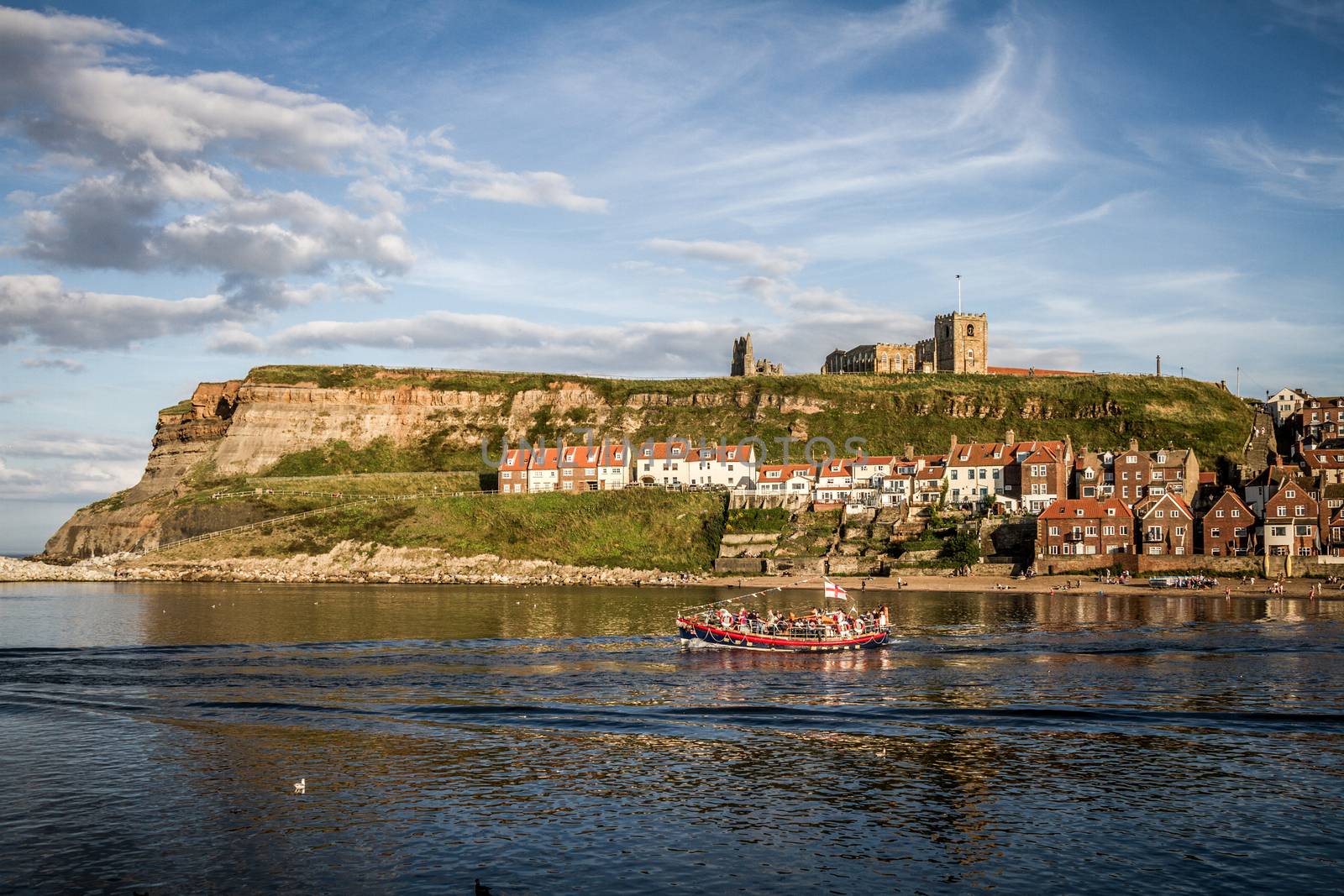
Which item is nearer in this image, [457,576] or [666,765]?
[666,765]

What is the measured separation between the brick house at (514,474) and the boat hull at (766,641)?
314 ft

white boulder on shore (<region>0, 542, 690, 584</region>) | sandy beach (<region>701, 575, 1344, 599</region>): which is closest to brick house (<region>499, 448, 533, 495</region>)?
white boulder on shore (<region>0, 542, 690, 584</region>)

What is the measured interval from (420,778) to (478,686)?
1549 centimetres

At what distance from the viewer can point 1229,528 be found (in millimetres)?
108062

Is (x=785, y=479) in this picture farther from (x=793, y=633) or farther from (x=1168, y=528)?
(x=793, y=633)

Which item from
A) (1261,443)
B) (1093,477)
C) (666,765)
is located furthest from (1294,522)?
(666,765)

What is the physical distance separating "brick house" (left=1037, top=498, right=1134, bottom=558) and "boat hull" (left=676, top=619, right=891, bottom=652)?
57999 mm

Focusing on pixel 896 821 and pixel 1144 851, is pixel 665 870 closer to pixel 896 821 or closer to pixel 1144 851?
pixel 896 821

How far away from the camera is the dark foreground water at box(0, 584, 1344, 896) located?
25172 mm

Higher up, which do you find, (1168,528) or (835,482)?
(835,482)

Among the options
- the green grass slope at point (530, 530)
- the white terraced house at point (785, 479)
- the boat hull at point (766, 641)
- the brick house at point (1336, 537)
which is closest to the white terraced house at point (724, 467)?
the white terraced house at point (785, 479)

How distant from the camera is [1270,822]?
28.4 metres

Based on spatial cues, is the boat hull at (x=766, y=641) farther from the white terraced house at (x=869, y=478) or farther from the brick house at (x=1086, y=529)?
the white terraced house at (x=869, y=478)

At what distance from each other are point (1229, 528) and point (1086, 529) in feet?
46.1
